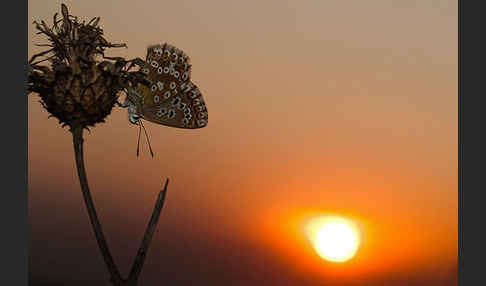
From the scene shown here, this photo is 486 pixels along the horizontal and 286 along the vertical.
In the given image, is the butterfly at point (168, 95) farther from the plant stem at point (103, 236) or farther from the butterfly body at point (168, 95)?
the plant stem at point (103, 236)

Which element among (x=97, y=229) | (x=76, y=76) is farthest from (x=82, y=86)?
(x=97, y=229)

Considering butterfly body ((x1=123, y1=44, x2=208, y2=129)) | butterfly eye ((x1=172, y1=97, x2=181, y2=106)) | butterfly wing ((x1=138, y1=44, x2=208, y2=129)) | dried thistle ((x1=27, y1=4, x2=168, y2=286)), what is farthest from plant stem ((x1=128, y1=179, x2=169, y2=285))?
butterfly eye ((x1=172, y1=97, x2=181, y2=106))

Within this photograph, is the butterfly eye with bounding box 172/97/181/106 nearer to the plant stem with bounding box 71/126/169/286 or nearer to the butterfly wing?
the butterfly wing

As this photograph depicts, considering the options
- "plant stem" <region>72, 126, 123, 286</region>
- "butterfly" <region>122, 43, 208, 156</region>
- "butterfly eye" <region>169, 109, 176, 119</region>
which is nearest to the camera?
"plant stem" <region>72, 126, 123, 286</region>

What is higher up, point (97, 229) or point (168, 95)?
point (168, 95)

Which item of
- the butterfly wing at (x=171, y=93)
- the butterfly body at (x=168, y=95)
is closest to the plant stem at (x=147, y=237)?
the butterfly body at (x=168, y=95)

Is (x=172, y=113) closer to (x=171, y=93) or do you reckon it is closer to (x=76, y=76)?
(x=171, y=93)

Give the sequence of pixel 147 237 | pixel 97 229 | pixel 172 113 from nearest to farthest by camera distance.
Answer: pixel 97 229
pixel 147 237
pixel 172 113

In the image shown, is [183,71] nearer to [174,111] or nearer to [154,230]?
[174,111]
